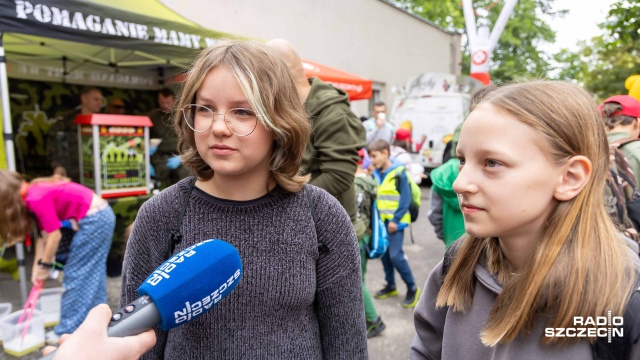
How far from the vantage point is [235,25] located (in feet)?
32.5

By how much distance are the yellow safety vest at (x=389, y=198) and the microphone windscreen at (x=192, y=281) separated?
351cm

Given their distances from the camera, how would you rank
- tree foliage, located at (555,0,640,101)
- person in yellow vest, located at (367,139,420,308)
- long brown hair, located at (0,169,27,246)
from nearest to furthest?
long brown hair, located at (0,169,27,246), person in yellow vest, located at (367,139,420,308), tree foliage, located at (555,0,640,101)

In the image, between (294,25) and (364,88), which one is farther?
(294,25)

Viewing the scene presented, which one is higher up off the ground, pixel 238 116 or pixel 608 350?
pixel 238 116

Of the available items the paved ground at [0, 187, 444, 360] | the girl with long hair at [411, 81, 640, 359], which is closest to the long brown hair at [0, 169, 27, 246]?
the paved ground at [0, 187, 444, 360]

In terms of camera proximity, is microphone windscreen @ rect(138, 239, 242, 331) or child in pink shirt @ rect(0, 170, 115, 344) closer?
microphone windscreen @ rect(138, 239, 242, 331)

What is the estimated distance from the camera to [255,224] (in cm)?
134

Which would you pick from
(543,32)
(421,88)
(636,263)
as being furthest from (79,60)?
(543,32)

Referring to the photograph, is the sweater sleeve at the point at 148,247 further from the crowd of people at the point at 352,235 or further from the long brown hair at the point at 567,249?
the long brown hair at the point at 567,249

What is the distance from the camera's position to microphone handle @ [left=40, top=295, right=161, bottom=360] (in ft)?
2.99

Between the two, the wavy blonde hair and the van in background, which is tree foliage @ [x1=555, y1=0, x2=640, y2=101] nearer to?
the wavy blonde hair

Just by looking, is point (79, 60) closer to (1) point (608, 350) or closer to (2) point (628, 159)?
(2) point (628, 159)

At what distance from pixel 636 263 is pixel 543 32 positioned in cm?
2793

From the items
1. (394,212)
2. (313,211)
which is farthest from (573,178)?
(394,212)
